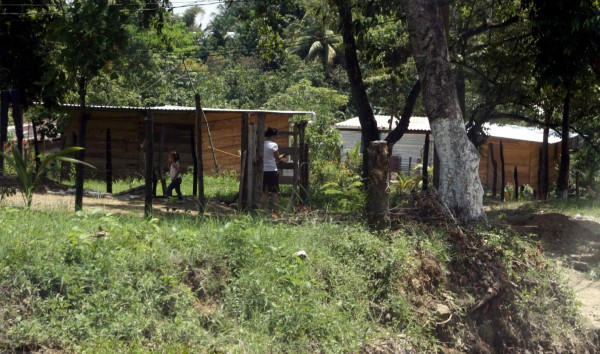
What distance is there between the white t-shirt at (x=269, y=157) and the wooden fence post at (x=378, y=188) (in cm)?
438

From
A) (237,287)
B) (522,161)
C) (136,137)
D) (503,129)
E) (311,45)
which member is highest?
(311,45)

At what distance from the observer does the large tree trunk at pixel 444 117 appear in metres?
9.79

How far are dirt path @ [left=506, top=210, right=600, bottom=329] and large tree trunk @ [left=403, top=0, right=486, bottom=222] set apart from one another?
1.22 m

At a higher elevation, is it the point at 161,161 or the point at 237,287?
the point at 161,161

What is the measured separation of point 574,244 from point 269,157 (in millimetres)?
4923

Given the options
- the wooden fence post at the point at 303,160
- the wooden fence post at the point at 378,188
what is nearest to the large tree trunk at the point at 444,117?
the wooden fence post at the point at 378,188

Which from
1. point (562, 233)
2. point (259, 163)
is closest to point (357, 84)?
point (259, 163)

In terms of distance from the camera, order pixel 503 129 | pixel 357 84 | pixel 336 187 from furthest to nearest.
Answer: pixel 503 129
pixel 357 84
pixel 336 187

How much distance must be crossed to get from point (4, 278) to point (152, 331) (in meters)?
1.19

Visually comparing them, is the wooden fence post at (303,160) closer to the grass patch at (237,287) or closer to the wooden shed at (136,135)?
the grass patch at (237,287)

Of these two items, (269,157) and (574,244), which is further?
(269,157)

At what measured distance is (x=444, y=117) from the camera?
9969 mm

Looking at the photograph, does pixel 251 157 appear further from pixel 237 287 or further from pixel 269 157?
pixel 237 287

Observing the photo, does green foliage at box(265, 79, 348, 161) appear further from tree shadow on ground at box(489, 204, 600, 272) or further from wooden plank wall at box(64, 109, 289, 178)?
tree shadow on ground at box(489, 204, 600, 272)
